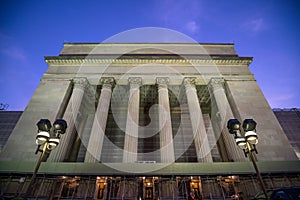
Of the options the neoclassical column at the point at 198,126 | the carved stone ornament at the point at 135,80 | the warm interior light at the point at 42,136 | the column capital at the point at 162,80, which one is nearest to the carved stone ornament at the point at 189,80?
the neoclassical column at the point at 198,126

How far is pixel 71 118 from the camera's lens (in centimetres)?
1525

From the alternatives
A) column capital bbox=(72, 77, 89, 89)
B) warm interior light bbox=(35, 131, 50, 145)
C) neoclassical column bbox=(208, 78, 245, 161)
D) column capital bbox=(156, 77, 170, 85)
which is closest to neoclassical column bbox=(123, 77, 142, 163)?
column capital bbox=(156, 77, 170, 85)

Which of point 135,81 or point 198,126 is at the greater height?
point 135,81

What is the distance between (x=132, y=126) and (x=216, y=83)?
9.75m

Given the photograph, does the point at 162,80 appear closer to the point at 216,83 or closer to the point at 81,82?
the point at 216,83

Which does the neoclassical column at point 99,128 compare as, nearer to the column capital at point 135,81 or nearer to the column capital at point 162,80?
the column capital at point 135,81

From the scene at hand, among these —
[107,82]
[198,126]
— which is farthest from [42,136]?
[107,82]

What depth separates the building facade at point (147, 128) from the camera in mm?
11562

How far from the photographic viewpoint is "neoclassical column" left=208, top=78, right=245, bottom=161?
45.5 ft

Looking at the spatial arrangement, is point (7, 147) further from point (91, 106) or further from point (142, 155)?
point (142, 155)

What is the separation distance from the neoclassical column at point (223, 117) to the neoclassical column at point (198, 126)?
73.8 inches

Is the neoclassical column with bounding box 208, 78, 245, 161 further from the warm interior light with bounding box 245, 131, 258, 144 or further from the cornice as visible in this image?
the warm interior light with bounding box 245, 131, 258, 144

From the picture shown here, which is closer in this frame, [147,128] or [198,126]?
[198,126]

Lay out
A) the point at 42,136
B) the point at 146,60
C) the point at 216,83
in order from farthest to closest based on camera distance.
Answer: the point at 146,60 < the point at 216,83 < the point at 42,136
